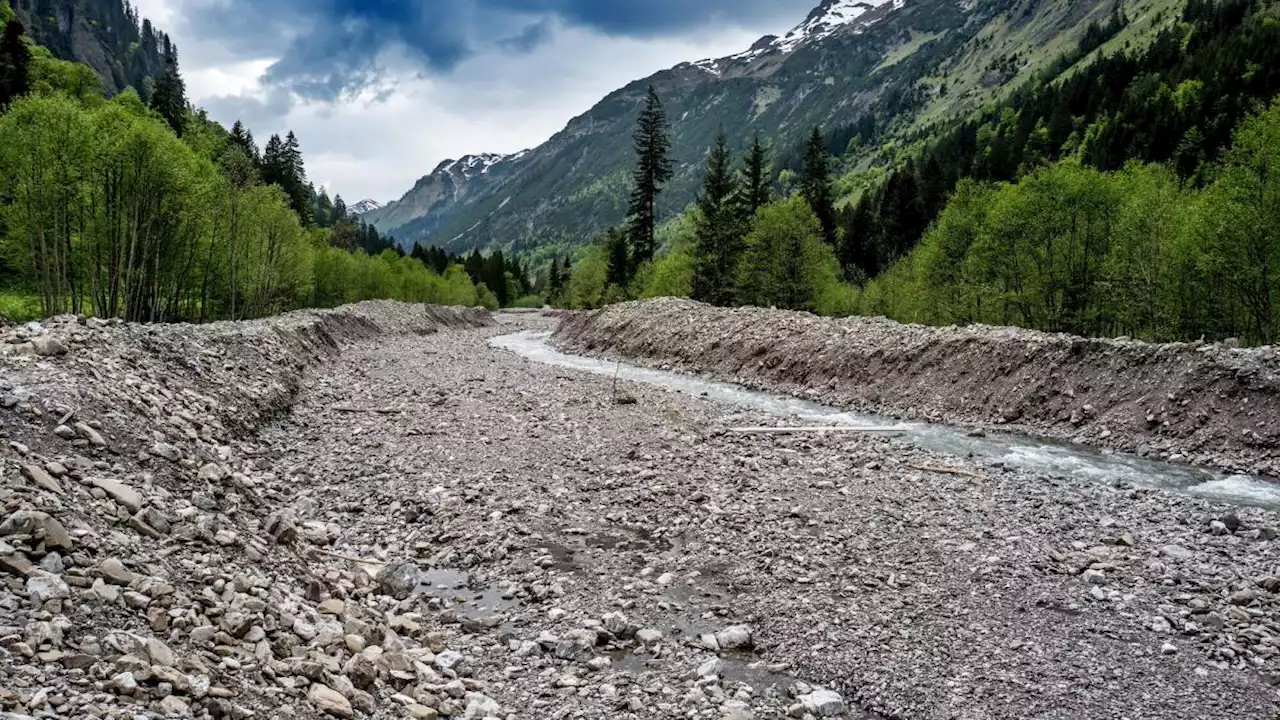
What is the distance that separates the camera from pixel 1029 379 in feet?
71.0

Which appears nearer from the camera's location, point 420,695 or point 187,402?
point 420,695

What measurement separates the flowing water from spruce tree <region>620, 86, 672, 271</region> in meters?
50.2

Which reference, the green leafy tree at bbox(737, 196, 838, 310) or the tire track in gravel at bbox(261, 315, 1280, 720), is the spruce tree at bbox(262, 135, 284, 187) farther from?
the tire track in gravel at bbox(261, 315, 1280, 720)

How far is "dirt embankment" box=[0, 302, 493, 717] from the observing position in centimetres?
482

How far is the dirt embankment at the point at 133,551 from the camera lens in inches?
190

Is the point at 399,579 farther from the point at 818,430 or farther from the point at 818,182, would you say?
the point at 818,182

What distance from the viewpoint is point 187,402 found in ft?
46.3

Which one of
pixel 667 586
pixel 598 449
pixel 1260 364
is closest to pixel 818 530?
pixel 667 586

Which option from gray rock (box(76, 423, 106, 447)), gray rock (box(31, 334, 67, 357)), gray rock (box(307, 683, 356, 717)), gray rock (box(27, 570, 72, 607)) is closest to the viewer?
gray rock (box(27, 570, 72, 607))

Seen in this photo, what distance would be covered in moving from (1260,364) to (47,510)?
77.1ft

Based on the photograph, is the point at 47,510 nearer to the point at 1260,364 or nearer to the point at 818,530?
the point at 818,530

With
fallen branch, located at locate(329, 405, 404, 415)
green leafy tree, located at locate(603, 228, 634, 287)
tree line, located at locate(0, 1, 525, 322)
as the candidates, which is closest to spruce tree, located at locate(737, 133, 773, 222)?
green leafy tree, located at locate(603, 228, 634, 287)

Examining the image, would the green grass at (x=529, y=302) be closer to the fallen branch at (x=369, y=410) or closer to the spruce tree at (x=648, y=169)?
the spruce tree at (x=648, y=169)

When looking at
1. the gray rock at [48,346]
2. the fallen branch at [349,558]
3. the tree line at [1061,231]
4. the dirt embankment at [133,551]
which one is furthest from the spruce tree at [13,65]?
the fallen branch at [349,558]
